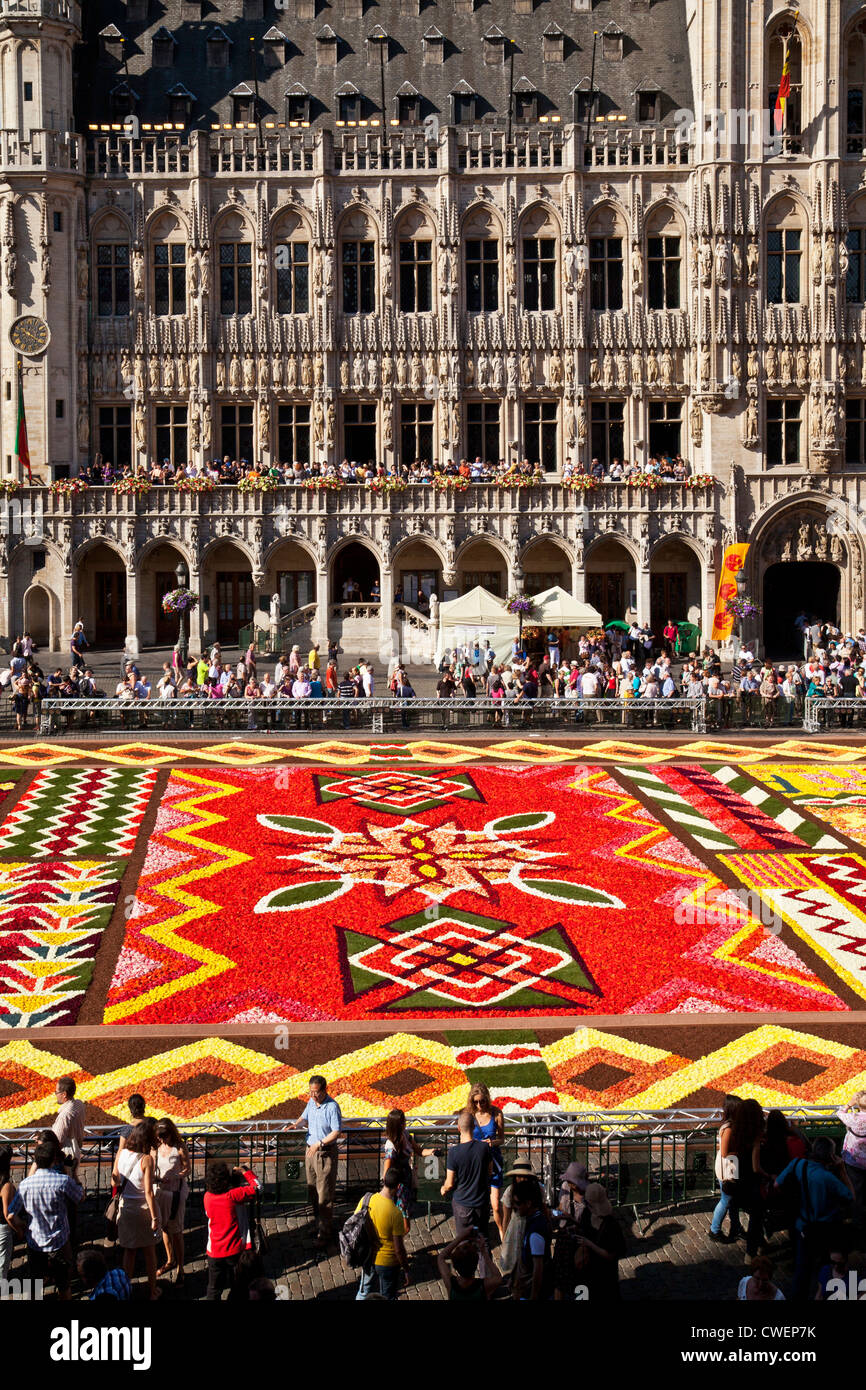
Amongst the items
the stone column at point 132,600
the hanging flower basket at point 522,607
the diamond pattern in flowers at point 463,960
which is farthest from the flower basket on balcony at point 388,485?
the diamond pattern in flowers at point 463,960

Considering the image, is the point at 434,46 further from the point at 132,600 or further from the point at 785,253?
the point at 132,600

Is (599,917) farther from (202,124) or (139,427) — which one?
(202,124)

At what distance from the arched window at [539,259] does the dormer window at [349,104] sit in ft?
26.4

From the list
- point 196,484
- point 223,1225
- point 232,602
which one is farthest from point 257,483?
point 223,1225

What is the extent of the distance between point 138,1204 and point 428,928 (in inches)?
437

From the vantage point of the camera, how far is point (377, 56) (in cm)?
6344

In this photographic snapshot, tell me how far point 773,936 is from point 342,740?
16156 mm

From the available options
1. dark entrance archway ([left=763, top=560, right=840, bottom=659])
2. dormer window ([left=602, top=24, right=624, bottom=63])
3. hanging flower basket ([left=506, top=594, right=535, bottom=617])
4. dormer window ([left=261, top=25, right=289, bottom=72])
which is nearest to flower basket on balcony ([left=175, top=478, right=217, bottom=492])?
hanging flower basket ([left=506, top=594, right=535, bottom=617])

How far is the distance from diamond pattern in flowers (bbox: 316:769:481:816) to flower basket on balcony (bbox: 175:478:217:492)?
26099 millimetres

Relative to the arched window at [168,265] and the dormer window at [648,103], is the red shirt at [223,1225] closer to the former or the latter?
the arched window at [168,265]

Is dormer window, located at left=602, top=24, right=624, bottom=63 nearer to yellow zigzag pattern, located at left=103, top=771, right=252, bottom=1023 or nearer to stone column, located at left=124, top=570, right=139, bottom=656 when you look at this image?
stone column, located at left=124, top=570, right=139, bottom=656

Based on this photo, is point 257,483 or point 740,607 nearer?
point 740,607

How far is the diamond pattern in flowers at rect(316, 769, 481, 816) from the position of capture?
31.8 m
